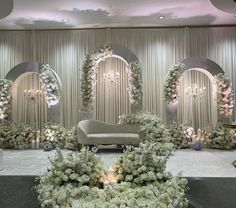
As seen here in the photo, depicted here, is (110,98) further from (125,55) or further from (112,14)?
(112,14)

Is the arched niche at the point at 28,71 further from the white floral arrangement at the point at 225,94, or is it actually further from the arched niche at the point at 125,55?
the white floral arrangement at the point at 225,94

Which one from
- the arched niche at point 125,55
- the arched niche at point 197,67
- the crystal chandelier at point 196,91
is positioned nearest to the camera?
the arched niche at point 125,55

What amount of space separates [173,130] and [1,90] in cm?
542

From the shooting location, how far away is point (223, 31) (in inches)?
423

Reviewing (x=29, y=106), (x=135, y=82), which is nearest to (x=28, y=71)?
(x=29, y=106)

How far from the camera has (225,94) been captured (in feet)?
32.4

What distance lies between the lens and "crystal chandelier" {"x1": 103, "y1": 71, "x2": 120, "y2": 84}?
10742mm

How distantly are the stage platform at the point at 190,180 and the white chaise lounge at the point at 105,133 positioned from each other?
0.98 meters

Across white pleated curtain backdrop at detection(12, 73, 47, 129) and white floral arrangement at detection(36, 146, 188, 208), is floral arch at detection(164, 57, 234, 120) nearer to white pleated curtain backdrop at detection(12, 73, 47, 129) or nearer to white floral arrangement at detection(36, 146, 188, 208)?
white pleated curtain backdrop at detection(12, 73, 47, 129)

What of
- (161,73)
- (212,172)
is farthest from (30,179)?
(161,73)

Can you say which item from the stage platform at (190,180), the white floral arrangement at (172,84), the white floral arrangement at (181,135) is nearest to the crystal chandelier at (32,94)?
the stage platform at (190,180)

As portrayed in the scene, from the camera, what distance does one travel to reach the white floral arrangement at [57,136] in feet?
31.7

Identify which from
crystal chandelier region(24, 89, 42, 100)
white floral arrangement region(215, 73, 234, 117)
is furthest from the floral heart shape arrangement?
crystal chandelier region(24, 89, 42, 100)

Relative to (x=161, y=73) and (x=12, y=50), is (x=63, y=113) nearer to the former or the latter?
(x=12, y=50)
